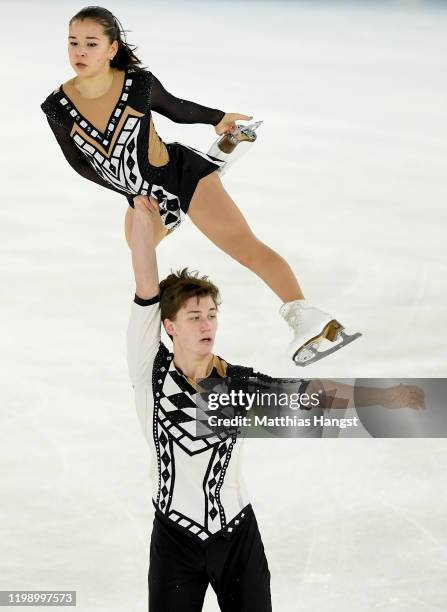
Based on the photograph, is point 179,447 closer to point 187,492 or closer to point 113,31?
point 187,492

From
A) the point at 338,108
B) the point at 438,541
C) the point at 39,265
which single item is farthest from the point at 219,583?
the point at 338,108

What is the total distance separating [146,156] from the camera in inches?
131

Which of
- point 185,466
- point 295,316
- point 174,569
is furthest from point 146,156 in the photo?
point 174,569

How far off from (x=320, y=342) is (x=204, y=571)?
2.35 ft

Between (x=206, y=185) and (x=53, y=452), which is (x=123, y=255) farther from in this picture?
(x=206, y=185)

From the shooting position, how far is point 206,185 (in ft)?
11.1

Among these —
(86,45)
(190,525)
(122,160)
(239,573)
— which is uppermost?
(86,45)

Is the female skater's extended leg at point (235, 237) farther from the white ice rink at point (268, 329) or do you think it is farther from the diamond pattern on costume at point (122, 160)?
the white ice rink at point (268, 329)

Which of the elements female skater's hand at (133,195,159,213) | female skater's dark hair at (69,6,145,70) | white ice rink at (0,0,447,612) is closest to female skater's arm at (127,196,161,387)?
female skater's hand at (133,195,159,213)

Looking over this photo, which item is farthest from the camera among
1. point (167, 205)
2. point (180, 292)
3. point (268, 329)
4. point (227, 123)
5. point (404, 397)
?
point (268, 329)

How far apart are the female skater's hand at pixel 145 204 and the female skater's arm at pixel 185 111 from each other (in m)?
0.26

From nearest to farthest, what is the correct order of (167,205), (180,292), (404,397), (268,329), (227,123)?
(404,397) < (180,292) < (167,205) < (227,123) < (268,329)

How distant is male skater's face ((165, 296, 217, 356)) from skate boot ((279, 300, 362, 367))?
0.22 metres

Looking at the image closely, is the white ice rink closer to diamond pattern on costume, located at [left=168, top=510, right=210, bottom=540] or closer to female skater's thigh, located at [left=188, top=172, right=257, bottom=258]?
diamond pattern on costume, located at [left=168, top=510, right=210, bottom=540]
